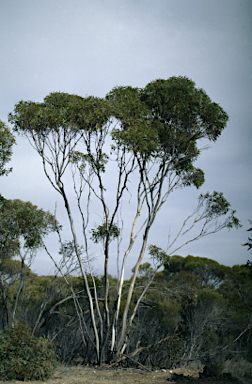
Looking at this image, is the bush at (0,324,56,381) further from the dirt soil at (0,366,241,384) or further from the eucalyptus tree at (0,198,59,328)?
the eucalyptus tree at (0,198,59,328)

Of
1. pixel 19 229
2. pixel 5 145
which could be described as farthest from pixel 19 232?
pixel 5 145

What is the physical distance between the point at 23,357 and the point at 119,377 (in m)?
2.38

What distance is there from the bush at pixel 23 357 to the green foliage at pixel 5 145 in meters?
5.82

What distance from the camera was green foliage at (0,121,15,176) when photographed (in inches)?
417

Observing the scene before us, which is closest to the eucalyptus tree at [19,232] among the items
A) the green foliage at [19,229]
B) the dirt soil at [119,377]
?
the green foliage at [19,229]

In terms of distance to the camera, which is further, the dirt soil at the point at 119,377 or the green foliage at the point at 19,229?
the green foliage at the point at 19,229

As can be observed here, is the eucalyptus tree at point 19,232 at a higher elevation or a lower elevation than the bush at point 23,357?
Result: higher

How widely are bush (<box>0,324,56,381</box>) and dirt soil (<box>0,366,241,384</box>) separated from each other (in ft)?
0.67

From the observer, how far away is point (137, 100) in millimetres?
9734

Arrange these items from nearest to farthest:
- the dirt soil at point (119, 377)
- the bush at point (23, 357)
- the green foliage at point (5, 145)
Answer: the bush at point (23, 357) < the dirt soil at point (119, 377) < the green foliage at point (5, 145)

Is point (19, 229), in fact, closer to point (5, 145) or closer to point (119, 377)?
point (5, 145)

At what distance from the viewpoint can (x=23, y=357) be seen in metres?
6.29

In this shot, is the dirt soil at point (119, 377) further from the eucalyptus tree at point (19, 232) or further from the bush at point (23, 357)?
the eucalyptus tree at point (19, 232)

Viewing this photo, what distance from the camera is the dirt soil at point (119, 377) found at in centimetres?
656
